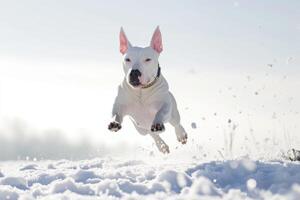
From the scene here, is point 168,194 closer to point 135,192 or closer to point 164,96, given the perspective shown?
point 135,192

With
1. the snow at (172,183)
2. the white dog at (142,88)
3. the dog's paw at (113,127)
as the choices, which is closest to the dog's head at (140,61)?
the white dog at (142,88)

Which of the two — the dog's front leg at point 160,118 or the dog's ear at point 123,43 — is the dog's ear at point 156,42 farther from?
the dog's front leg at point 160,118

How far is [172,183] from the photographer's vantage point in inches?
208

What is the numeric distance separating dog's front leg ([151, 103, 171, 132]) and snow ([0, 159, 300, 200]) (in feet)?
6.94

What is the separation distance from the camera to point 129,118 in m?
10.5

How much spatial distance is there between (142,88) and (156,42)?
2.97ft

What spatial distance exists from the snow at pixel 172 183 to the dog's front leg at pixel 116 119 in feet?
7.70

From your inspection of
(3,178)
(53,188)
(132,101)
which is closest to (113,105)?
(132,101)

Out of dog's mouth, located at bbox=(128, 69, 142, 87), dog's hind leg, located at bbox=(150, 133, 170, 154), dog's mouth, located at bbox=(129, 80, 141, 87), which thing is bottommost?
dog's hind leg, located at bbox=(150, 133, 170, 154)

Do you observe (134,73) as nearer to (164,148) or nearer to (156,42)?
(156,42)

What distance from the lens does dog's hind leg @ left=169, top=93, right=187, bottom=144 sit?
1059 centimetres

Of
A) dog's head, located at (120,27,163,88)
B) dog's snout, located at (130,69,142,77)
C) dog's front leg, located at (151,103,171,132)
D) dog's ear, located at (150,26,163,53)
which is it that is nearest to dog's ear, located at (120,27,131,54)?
dog's head, located at (120,27,163,88)

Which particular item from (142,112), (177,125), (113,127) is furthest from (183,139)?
(113,127)

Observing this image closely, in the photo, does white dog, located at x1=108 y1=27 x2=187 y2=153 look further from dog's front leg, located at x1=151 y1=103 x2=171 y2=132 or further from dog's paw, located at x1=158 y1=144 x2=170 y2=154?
dog's paw, located at x1=158 y1=144 x2=170 y2=154
